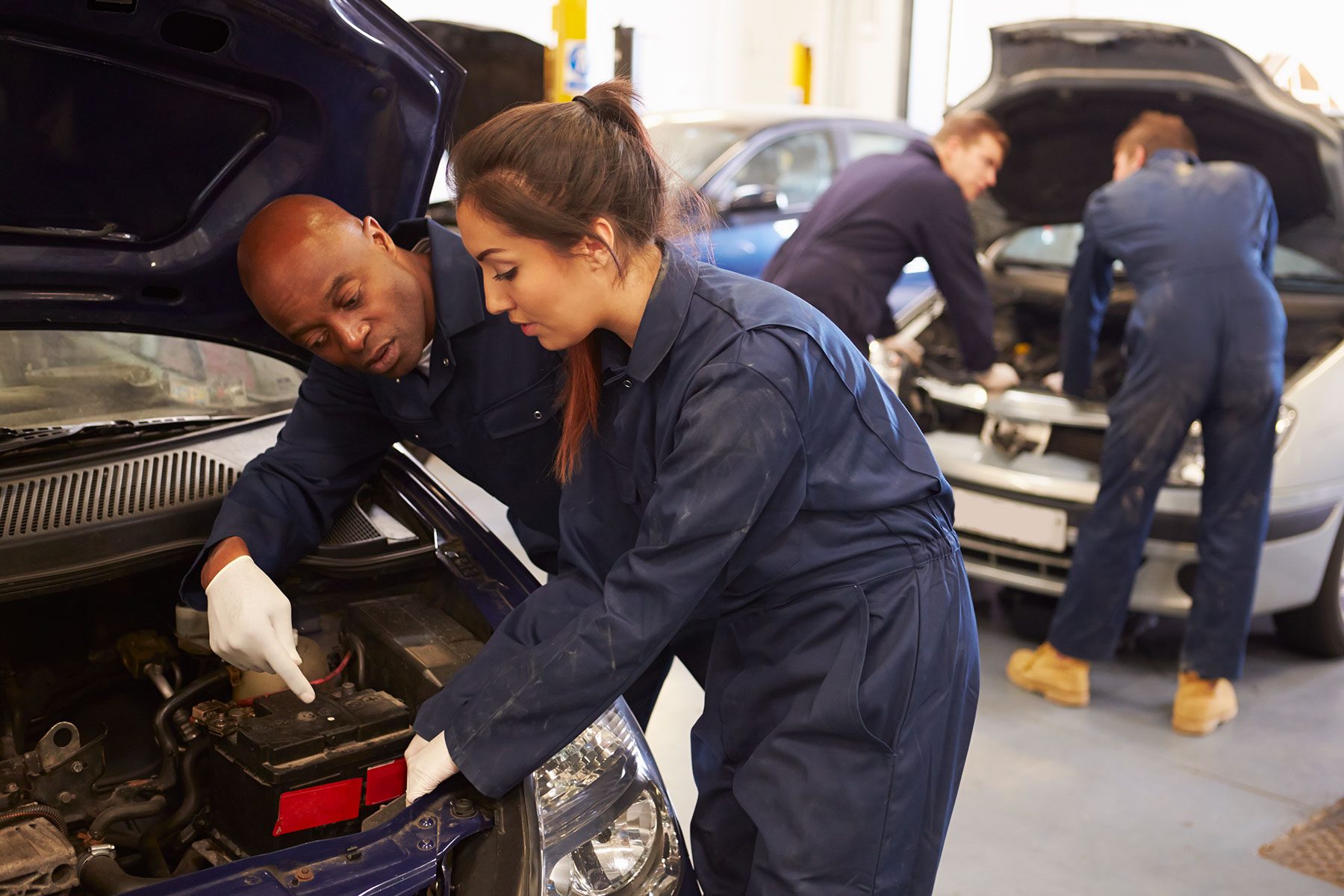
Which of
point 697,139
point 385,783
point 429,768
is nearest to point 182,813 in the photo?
point 385,783

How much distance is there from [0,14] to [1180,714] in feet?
9.50

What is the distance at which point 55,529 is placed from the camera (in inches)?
64.2

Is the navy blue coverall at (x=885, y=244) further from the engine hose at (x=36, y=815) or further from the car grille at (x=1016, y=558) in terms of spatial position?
the engine hose at (x=36, y=815)

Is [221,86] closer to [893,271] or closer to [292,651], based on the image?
[292,651]

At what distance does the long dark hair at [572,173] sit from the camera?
1230 millimetres

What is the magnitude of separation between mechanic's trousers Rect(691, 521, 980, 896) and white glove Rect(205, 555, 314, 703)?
22.4 inches

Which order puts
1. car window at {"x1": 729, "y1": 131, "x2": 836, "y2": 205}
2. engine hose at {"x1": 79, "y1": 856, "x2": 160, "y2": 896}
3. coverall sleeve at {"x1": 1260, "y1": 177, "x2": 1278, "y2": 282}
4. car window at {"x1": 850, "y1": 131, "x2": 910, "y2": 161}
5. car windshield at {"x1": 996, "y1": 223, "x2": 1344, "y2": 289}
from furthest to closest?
car window at {"x1": 850, "y1": 131, "x2": 910, "y2": 161} → car window at {"x1": 729, "y1": 131, "x2": 836, "y2": 205} → car windshield at {"x1": 996, "y1": 223, "x2": 1344, "y2": 289} → coverall sleeve at {"x1": 1260, "y1": 177, "x2": 1278, "y2": 282} → engine hose at {"x1": 79, "y1": 856, "x2": 160, "y2": 896}

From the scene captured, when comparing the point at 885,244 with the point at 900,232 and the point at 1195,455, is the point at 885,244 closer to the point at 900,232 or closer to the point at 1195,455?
the point at 900,232

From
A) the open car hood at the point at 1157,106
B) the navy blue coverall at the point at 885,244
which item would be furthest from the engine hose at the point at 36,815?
the open car hood at the point at 1157,106

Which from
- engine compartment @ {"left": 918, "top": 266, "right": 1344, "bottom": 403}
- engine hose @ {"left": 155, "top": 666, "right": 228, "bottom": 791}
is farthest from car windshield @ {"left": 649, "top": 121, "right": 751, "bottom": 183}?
engine hose @ {"left": 155, "top": 666, "right": 228, "bottom": 791}

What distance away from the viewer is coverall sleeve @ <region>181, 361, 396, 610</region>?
167cm

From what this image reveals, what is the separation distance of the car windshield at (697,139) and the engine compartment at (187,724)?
154 inches

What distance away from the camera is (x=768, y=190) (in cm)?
523

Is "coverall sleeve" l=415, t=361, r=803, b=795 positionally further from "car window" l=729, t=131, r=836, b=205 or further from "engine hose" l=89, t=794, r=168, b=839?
"car window" l=729, t=131, r=836, b=205
